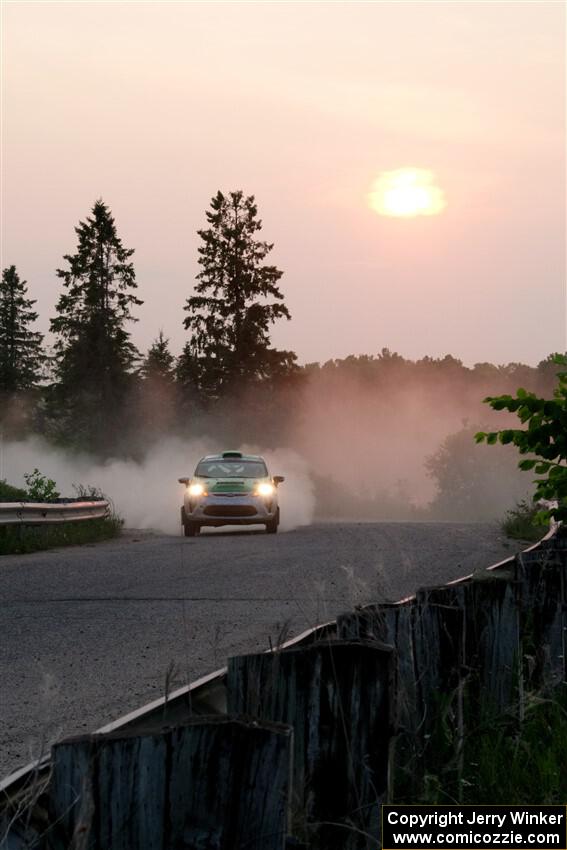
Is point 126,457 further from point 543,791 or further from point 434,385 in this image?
point 434,385

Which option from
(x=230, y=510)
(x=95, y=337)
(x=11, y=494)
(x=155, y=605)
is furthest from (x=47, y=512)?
(x=95, y=337)

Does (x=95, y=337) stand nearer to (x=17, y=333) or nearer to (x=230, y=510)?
(x=17, y=333)

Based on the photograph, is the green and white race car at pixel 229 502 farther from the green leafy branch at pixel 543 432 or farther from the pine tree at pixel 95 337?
the pine tree at pixel 95 337

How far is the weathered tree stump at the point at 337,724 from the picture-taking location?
3377 mm

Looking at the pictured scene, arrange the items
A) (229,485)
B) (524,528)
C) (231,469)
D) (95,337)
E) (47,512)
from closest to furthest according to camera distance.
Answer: (47,512), (524,528), (229,485), (231,469), (95,337)

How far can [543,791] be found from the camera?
462 centimetres

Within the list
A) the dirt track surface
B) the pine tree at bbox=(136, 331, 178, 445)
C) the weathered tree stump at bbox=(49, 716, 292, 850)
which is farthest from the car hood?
the pine tree at bbox=(136, 331, 178, 445)

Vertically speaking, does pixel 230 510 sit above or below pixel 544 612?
above

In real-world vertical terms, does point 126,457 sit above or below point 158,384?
below

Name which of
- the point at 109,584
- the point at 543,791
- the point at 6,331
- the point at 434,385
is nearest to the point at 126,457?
the point at 6,331

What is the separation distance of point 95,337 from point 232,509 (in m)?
48.8

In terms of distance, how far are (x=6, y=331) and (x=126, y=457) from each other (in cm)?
2415

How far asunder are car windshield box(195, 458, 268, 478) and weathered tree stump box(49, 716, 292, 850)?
2464cm

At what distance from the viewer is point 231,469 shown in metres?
27.8
